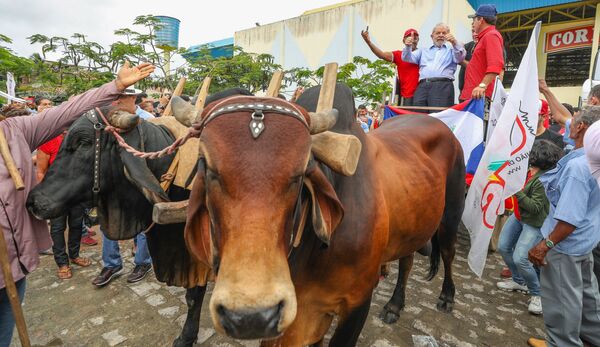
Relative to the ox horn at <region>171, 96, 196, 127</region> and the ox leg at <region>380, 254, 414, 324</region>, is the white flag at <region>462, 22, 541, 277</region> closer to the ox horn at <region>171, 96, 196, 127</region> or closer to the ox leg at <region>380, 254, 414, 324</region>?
the ox leg at <region>380, 254, 414, 324</region>

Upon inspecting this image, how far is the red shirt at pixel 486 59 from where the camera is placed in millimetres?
4203

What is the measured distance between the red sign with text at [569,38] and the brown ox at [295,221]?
16563 millimetres

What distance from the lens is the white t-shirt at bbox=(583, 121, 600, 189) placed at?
2.31 m

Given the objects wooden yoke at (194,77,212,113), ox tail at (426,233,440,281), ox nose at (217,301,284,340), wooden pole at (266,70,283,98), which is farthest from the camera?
ox tail at (426,233,440,281)

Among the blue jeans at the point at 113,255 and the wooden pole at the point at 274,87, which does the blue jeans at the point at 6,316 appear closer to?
the blue jeans at the point at 113,255

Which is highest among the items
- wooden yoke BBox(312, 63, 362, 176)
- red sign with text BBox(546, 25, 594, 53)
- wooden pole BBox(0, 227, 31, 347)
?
red sign with text BBox(546, 25, 594, 53)

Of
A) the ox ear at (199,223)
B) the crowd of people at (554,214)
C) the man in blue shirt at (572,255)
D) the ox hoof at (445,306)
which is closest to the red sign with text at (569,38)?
the crowd of people at (554,214)

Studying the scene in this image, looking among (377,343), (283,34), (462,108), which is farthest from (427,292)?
(283,34)

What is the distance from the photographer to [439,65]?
4.83 metres

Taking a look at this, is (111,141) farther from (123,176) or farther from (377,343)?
(377,343)

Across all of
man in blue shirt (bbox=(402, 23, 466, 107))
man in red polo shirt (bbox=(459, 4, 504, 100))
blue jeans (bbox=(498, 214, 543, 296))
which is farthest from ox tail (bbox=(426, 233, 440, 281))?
man in blue shirt (bbox=(402, 23, 466, 107))

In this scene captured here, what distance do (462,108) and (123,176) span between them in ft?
12.6

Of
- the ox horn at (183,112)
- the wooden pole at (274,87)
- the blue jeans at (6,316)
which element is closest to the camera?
the ox horn at (183,112)

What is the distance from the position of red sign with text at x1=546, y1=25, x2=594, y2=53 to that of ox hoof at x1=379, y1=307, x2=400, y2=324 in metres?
16.7
